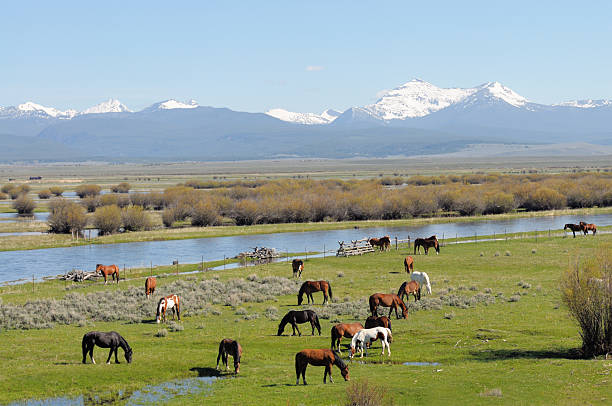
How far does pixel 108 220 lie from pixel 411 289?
161 feet

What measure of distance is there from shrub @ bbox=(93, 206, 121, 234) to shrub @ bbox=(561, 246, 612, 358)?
60279 mm

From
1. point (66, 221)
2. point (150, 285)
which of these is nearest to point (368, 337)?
point (150, 285)

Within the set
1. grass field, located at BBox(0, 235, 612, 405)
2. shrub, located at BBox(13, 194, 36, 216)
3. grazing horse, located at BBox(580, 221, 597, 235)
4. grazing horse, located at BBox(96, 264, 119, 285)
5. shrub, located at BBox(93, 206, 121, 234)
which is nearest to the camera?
grass field, located at BBox(0, 235, 612, 405)

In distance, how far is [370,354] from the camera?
2467 cm

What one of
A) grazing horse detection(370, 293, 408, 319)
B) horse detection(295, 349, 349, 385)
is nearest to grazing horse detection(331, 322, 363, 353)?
horse detection(295, 349, 349, 385)

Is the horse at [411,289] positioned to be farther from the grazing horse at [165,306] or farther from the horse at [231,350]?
the horse at [231,350]

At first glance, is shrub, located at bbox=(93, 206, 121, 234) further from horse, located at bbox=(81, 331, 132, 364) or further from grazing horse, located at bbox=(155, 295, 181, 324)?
horse, located at bbox=(81, 331, 132, 364)

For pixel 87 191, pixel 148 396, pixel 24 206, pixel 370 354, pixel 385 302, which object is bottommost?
pixel 148 396

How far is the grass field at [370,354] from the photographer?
19656mm

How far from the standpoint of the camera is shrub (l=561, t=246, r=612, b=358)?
73.7 feet

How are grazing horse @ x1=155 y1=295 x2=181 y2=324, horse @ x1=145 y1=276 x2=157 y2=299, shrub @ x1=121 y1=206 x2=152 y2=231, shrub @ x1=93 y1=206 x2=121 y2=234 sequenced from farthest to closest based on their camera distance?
shrub @ x1=121 y1=206 x2=152 y2=231 < shrub @ x1=93 y1=206 x2=121 y2=234 < horse @ x1=145 y1=276 x2=157 y2=299 < grazing horse @ x1=155 y1=295 x2=181 y2=324

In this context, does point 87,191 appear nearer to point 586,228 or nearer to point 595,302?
point 586,228

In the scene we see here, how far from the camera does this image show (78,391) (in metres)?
21.0

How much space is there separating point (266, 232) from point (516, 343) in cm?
5307
